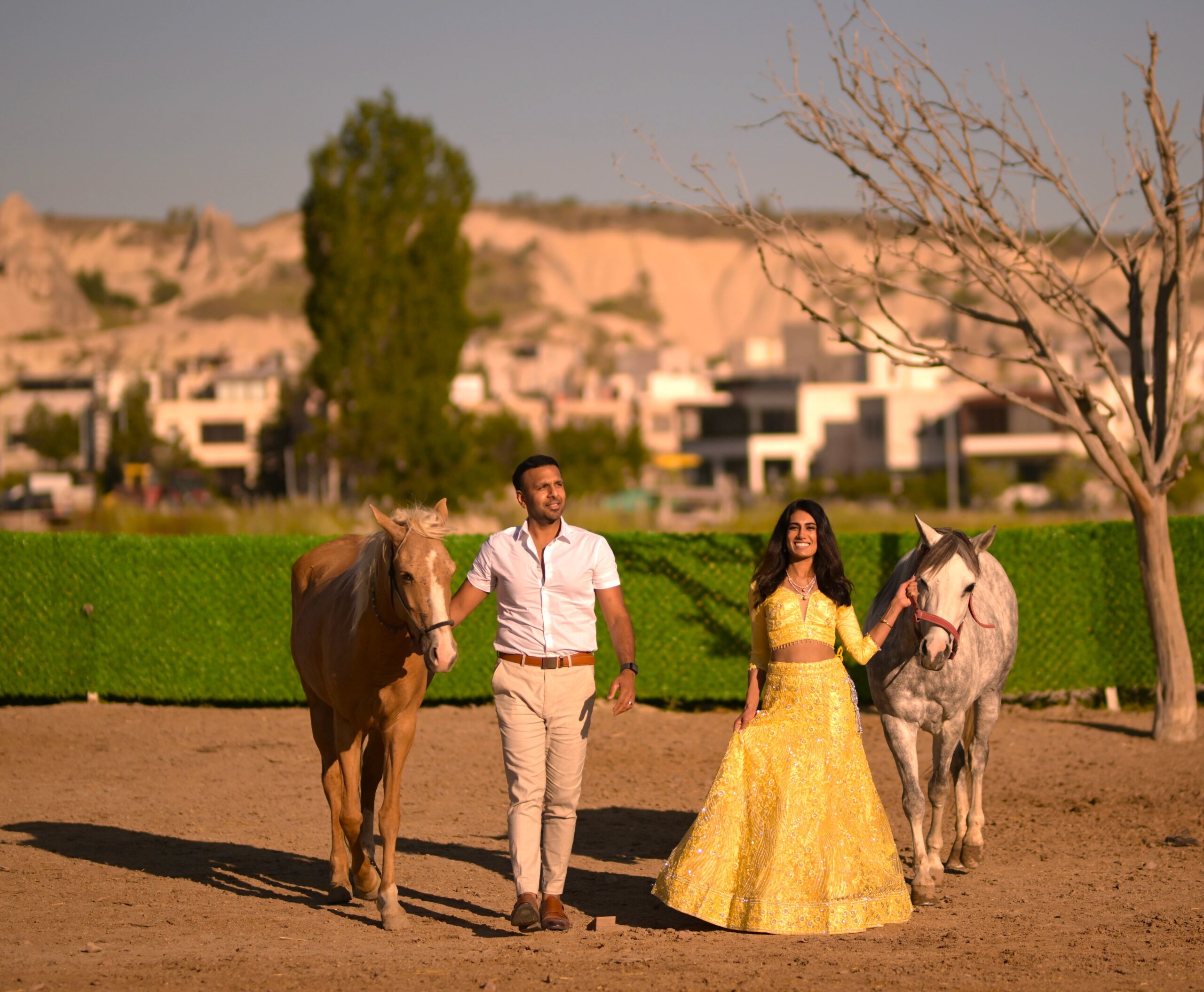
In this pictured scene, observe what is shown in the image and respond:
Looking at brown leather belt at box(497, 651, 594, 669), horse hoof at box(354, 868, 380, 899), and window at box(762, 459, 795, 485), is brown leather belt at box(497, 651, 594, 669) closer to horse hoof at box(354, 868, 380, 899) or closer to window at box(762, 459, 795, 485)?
horse hoof at box(354, 868, 380, 899)

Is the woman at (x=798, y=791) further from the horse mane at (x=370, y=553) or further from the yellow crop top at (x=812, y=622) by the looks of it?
the horse mane at (x=370, y=553)

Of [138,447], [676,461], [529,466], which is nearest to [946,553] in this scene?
[529,466]

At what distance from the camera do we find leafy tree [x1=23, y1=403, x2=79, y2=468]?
110m

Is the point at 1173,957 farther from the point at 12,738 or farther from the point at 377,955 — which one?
the point at 12,738

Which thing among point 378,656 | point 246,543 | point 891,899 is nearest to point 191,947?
point 378,656

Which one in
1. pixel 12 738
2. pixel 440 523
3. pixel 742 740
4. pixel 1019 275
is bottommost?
pixel 12 738

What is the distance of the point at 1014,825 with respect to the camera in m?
9.28

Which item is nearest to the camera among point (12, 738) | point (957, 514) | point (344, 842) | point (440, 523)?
point (440, 523)

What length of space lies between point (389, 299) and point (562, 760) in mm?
34180

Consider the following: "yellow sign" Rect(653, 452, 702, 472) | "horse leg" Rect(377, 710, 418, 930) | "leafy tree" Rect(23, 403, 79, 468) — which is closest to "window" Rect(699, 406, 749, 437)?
"yellow sign" Rect(653, 452, 702, 472)

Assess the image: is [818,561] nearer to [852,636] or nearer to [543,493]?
[852,636]

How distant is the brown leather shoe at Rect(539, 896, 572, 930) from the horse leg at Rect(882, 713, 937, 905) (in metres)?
1.84

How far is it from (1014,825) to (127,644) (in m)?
9.53

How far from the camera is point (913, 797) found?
286 inches
